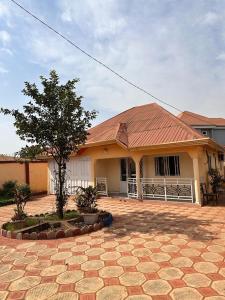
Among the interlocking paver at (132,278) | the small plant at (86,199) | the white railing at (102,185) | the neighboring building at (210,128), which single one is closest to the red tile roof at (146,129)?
the white railing at (102,185)

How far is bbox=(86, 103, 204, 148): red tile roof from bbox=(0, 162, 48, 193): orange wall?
5.90m

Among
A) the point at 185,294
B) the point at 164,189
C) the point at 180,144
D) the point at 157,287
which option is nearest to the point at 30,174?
the point at 164,189

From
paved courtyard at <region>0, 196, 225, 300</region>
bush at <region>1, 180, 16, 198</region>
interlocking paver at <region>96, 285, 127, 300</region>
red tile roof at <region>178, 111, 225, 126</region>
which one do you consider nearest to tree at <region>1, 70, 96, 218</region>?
paved courtyard at <region>0, 196, 225, 300</region>

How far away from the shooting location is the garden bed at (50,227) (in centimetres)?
739

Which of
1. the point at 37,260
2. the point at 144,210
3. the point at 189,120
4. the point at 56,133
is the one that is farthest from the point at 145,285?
the point at 189,120

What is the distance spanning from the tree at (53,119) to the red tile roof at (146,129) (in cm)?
425

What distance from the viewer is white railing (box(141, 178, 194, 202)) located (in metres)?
12.1

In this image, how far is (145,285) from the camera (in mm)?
4352

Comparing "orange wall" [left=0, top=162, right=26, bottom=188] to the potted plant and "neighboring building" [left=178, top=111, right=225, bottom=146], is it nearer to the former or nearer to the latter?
the potted plant

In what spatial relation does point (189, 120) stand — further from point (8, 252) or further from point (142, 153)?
point (8, 252)

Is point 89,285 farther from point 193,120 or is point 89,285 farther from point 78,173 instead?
point 193,120

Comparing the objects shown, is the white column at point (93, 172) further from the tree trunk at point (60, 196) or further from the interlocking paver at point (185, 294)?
the interlocking paver at point (185, 294)

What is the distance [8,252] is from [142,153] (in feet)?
26.9

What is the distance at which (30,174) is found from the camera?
19.6 meters
